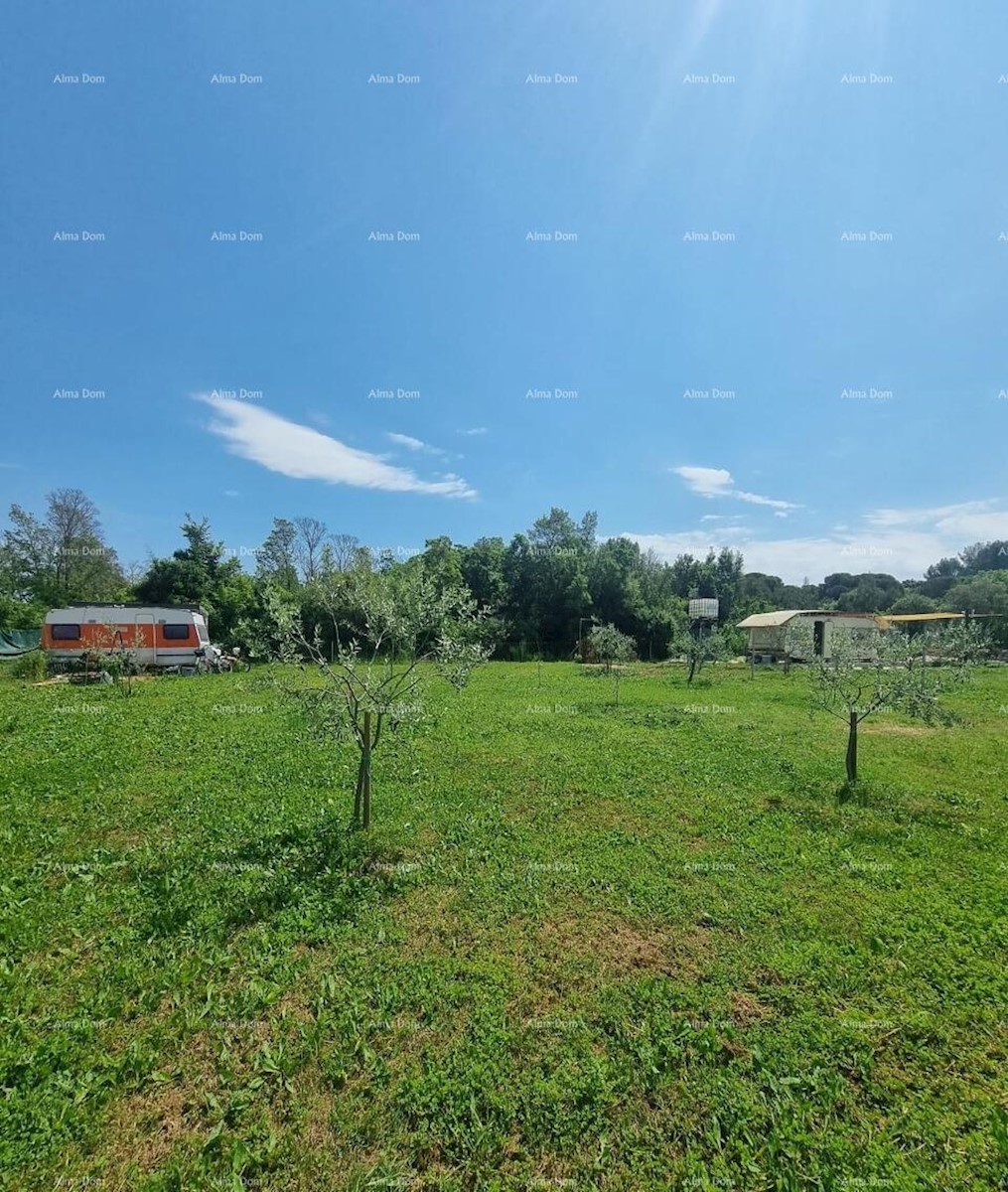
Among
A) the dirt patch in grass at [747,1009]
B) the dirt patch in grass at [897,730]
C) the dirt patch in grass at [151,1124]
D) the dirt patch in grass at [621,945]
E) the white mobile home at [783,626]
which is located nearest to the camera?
the dirt patch in grass at [151,1124]

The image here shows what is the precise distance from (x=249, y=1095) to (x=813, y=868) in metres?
5.81

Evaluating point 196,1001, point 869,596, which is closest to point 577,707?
point 196,1001

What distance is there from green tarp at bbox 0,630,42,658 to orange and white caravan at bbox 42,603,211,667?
7.10 m

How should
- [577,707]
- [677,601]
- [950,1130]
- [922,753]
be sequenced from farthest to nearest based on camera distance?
1. [677,601]
2. [577,707]
3. [922,753]
4. [950,1130]

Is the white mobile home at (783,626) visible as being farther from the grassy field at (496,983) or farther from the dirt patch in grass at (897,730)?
the grassy field at (496,983)

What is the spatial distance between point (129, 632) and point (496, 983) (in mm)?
22302

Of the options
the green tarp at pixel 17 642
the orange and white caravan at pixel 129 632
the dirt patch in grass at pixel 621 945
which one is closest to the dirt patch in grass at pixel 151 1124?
the dirt patch in grass at pixel 621 945

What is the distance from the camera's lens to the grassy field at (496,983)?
2.81 meters

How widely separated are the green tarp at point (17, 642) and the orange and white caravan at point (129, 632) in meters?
7.10

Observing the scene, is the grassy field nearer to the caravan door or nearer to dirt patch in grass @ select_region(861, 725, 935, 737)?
dirt patch in grass @ select_region(861, 725, 935, 737)

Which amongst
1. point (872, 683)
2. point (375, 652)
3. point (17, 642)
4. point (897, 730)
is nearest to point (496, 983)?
point (375, 652)

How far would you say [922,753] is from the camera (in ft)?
35.6

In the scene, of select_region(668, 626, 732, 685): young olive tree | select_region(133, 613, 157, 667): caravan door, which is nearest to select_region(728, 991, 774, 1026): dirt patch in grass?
select_region(668, 626, 732, 685): young olive tree

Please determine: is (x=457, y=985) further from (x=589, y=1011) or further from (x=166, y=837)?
(x=166, y=837)
